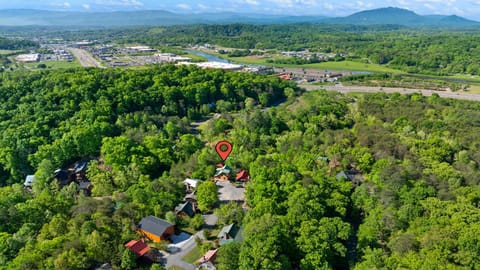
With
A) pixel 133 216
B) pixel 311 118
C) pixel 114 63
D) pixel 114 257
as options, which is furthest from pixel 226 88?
pixel 114 63

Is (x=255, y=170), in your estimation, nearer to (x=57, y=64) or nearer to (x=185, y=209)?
(x=185, y=209)

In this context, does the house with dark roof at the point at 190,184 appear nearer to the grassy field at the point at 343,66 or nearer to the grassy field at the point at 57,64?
the grassy field at the point at 57,64

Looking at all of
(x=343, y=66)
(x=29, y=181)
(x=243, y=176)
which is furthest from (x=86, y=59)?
(x=243, y=176)

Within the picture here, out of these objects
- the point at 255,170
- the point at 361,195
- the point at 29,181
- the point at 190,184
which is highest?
the point at 255,170

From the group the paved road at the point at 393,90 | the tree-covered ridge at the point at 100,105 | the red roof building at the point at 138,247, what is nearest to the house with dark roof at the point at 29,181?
the tree-covered ridge at the point at 100,105

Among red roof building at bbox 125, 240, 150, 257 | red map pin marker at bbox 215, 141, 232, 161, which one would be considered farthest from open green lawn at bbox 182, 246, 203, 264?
red map pin marker at bbox 215, 141, 232, 161

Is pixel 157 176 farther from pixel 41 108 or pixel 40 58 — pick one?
pixel 40 58
